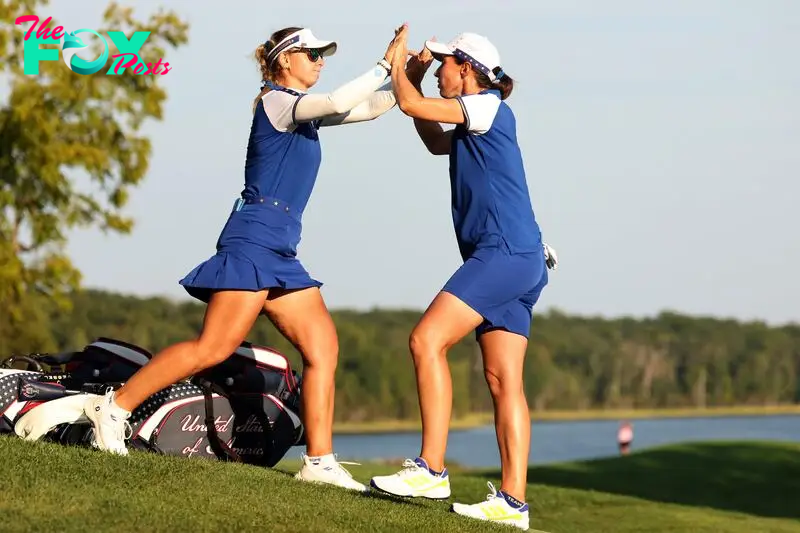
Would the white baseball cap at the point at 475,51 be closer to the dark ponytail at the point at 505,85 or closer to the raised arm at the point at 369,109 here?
the dark ponytail at the point at 505,85

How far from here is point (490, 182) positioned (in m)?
7.48

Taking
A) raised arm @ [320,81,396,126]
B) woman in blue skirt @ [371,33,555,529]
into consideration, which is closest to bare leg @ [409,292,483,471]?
woman in blue skirt @ [371,33,555,529]

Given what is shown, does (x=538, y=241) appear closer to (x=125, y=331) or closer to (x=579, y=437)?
(x=125, y=331)

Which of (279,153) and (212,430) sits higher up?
(279,153)

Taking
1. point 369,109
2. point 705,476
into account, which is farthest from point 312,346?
point 705,476

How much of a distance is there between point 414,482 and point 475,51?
2.31 m

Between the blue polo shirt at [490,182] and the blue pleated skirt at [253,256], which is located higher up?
the blue polo shirt at [490,182]

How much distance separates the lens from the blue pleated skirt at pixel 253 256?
7805mm

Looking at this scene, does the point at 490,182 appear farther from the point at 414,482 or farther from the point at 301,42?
the point at 414,482

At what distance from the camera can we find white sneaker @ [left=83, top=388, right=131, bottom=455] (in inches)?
319

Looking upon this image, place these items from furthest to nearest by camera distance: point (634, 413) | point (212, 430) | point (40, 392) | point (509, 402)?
point (634, 413), point (212, 430), point (40, 392), point (509, 402)

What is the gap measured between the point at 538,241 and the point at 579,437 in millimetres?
128741

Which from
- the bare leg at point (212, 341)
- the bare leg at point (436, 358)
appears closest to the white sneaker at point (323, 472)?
the bare leg at point (212, 341)

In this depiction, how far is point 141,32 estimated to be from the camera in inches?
1134
